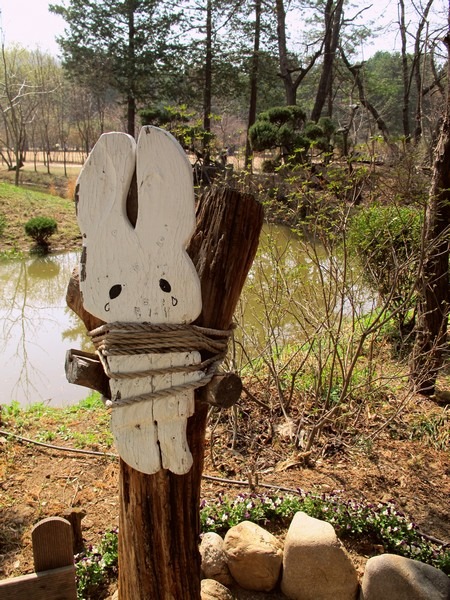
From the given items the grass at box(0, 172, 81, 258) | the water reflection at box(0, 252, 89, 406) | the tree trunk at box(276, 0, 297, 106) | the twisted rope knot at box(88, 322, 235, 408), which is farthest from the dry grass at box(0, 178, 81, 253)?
the twisted rope knot at box(88, 322, 235, 408)

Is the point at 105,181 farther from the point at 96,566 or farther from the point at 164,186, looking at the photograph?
the point at 96,566

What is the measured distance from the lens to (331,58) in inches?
613

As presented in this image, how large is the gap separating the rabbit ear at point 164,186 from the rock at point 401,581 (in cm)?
172

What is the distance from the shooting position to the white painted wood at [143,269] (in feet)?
4.16

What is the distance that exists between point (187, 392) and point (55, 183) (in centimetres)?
1979

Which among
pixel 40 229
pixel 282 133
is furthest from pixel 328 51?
pixel 40 229

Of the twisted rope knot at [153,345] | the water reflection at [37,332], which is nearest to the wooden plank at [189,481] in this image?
the twisted rope knot at [153,345]

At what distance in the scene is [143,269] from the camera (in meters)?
1.31

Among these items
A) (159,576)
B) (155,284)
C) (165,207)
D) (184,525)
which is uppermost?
(165,207)

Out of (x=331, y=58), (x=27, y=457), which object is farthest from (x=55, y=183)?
(x=27, y=457)

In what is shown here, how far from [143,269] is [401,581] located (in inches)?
68.7

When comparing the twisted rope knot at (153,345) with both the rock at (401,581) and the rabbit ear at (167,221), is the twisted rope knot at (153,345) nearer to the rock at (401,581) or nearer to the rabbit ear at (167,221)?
the rabbit ear at (167,221)

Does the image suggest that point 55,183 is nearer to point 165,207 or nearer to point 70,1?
point 70,1

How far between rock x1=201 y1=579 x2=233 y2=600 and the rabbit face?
53.3 inches
